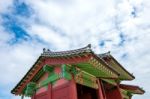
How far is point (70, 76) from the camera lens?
11.8 metres

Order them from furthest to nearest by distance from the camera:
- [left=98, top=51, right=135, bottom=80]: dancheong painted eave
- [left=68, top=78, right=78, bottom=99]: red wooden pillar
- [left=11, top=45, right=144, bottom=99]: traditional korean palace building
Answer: [left=98, top=51, right=135, bottom=80]: dancheong painted eave
[left=11, top=45, right=144, bottom=99]: traditional korean palace building
[left=68, top=78, right=78, bottom=99]: red wooden pillar

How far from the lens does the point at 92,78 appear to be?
42.7 feet

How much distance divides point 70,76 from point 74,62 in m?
0.84

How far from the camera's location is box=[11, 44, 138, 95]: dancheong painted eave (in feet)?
36.1

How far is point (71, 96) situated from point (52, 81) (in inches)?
80.6

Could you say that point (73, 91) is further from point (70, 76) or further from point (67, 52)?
point (67, 52)

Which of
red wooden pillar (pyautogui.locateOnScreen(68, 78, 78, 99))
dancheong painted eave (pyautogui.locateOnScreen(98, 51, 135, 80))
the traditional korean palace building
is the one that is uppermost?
dancheong painted eave (pyautogui.locateOnScreen(98, 51, 135, 80))

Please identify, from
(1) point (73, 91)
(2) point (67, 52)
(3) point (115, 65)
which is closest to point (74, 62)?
(2) point (67, 52)

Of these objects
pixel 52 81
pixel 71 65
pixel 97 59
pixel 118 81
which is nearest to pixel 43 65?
pixel 52 81

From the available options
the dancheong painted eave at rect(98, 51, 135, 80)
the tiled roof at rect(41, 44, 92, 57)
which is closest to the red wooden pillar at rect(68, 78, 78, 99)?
the tiled roof at rect(41, 44, 92, 57)

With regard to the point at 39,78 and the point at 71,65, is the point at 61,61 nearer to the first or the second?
the point at 71,65

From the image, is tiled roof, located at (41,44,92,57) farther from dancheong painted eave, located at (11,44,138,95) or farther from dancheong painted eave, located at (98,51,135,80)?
dancheong painted eave, located at (98,51,135,80)

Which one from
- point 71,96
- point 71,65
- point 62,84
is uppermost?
point 71,65

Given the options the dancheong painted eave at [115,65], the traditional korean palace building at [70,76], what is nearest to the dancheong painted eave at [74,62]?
the traditional korean palace building at [70,76]
